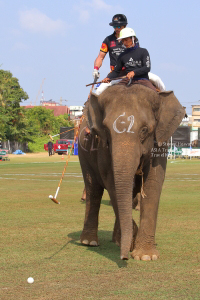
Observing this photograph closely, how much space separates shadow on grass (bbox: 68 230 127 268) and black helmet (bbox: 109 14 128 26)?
12.7ft

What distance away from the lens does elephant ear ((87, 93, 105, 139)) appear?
25.9 ft

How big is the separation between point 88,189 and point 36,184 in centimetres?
1332

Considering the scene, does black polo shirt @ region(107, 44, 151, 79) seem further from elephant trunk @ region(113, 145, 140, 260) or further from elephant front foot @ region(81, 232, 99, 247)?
elephant front foot @ region(81, 232, 99, 247)

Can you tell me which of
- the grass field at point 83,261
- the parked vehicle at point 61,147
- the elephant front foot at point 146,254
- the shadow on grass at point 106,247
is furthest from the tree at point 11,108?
the elephant front foot at point 146,254

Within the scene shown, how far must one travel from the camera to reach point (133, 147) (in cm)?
700

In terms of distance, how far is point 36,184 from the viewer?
2245 cm

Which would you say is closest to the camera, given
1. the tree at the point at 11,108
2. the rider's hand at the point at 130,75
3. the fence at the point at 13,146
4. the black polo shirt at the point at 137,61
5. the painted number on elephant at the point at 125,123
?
the painted number on elephant at the point at 125,123

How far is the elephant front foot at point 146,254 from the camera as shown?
299 inches

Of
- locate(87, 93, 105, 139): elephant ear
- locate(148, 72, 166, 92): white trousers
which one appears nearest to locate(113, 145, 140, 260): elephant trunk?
locate(87, 93, 105, 139): elephant ear

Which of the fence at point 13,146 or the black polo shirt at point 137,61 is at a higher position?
the black polo shirt at point 137,61

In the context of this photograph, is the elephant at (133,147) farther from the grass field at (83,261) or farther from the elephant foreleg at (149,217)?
the grass field at (83,261)

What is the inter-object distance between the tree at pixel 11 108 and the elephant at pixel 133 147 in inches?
2720

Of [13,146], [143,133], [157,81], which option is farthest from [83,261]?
[13,146]

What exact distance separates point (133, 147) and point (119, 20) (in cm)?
369
